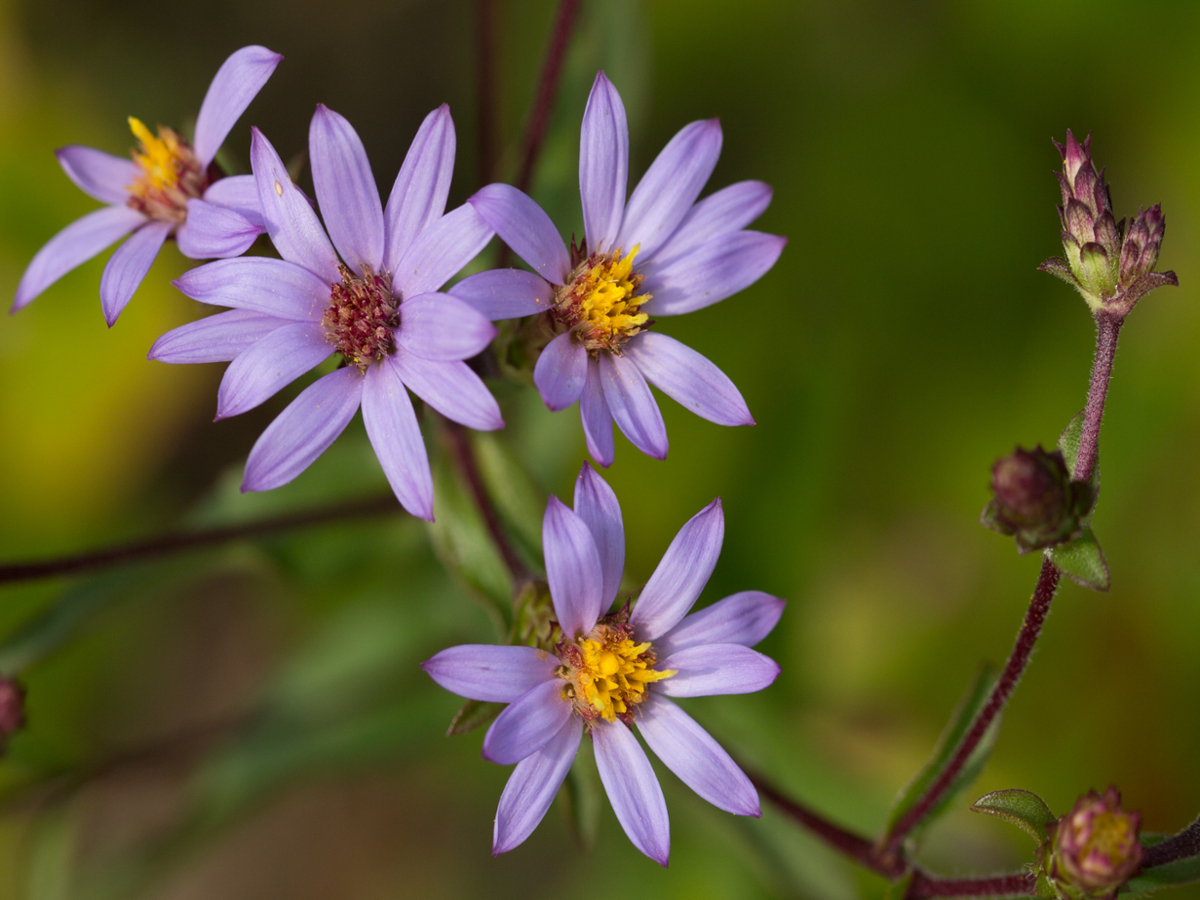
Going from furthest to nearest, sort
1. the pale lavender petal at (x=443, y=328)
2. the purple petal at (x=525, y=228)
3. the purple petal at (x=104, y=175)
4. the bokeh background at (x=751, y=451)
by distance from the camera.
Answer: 1. the bokeh background at (x=751, y=451)
2. the purple petal at (x=104, y=175)
3. the purple petal at (x=525, y=228)
4. the pale lavender petal at (x=443, y=328)

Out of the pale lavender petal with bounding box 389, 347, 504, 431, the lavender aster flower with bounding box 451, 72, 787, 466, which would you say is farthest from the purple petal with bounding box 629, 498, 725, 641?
the pale lavender petal with bounding box 389, 347, 504, 431

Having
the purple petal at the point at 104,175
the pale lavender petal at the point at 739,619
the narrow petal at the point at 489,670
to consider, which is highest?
the purple petal at the point at 104,175

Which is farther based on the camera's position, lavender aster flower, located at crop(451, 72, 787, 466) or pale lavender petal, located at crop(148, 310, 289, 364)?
lavender aster flower, located at crop(451, 72, 787, 466)

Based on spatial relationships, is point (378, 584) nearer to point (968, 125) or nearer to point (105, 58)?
point (105, 58)

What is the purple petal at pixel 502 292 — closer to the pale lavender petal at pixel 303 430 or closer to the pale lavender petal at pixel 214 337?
the pale lavender petal at pixel 303 430

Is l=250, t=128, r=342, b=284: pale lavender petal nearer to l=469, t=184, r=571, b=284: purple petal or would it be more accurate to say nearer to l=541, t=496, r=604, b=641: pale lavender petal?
l=469, t=184, r=571, b=284: purple petal

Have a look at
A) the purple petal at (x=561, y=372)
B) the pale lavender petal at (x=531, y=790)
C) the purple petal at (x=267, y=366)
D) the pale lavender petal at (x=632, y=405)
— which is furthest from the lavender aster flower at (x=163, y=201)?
the pale lavender petal at (x=531, y=790)

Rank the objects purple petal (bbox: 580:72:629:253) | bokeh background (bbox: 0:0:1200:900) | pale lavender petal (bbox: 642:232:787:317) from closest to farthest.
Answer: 1. purple petal (bbox: 580:72:629:253)
2. pale lavender petal (bbox: 642:232:787:317)
3. bokeh background (bbox: 0:0:1200:900)

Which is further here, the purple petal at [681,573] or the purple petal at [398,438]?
the purple petal at [681,573]
